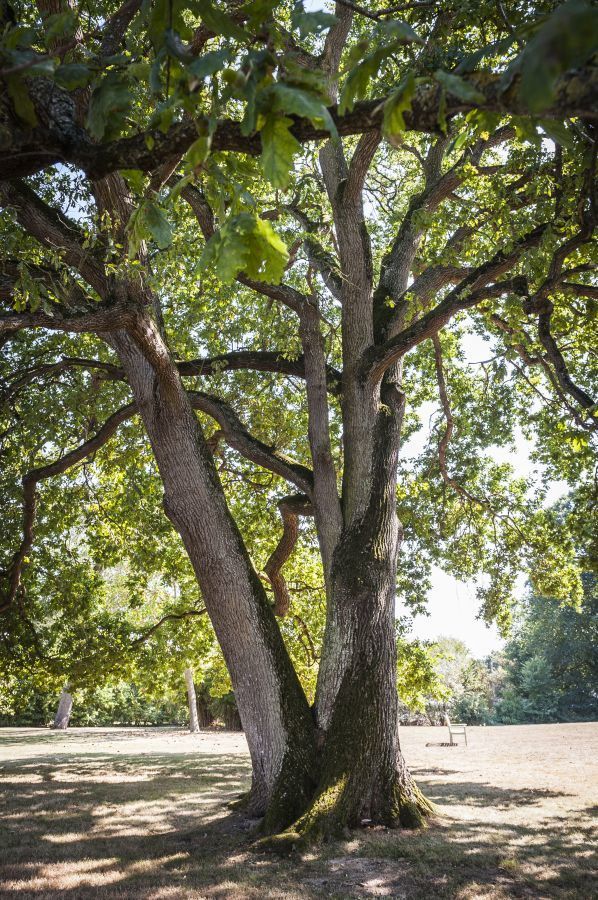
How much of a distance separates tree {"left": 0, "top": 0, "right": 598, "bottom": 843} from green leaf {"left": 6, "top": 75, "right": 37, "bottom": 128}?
1 centimetres

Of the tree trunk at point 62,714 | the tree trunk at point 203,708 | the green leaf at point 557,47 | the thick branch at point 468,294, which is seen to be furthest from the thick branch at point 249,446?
the tree trunk at point 203,708

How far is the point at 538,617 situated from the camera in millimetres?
42344

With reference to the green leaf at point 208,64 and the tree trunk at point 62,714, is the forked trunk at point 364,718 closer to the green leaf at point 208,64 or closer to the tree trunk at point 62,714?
the green leaf at point 208,64

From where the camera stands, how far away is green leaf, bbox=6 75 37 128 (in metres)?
2.06

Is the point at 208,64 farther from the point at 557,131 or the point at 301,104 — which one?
the point at 557,131

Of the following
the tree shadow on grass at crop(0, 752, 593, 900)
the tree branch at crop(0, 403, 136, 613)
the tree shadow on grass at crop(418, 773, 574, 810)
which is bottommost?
the tree shadow on grass at crop(418, 773, 574, 810)

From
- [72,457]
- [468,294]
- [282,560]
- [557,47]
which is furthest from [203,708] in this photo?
[557,47]

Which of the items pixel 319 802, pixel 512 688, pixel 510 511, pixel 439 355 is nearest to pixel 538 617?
pixel 512 688

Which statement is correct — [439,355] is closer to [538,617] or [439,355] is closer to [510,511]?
[510,511]

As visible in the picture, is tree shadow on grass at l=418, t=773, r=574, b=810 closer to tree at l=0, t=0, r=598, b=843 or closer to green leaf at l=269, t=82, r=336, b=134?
tree at l=0, t=0, r=598, b=843

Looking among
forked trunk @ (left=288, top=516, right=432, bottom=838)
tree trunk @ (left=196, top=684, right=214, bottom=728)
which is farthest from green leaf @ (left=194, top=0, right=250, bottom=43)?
tree trunk @ (left=196, top=684, right=214, bottom=728)

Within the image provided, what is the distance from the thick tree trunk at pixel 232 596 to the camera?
19.9ft

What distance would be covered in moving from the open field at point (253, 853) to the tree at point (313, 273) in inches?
22.8

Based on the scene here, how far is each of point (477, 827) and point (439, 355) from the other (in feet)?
21.4
